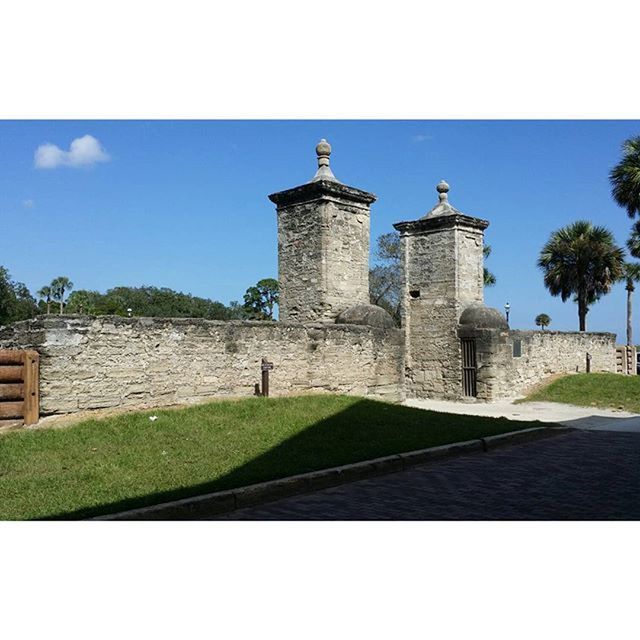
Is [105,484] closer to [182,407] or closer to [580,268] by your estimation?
[182,407]

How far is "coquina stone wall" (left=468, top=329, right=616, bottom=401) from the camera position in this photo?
16.9m

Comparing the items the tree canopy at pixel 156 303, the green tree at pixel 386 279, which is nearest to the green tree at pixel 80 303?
the tree canopy at pixel 156 303

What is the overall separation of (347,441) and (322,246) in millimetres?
6016

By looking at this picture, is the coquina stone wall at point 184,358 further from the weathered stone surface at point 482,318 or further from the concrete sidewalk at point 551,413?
the weathered stone surface at point 482,318

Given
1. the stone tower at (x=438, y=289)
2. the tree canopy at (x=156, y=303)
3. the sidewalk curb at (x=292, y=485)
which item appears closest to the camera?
the sidewalk curb at (x=292, y=485)

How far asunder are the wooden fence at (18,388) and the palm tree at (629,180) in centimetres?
2265

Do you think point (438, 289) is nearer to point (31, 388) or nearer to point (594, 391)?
point (594, 391)

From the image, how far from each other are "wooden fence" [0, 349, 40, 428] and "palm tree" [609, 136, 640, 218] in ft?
74.3

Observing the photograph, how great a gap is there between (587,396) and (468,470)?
11617 mm

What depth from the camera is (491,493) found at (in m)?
6.28

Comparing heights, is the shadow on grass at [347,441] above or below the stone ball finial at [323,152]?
below

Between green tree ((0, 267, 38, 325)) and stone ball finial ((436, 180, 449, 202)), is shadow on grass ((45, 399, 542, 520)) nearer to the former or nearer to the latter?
stone ball finial ((436, 180, 449, 202))

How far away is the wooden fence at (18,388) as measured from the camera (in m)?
8.26

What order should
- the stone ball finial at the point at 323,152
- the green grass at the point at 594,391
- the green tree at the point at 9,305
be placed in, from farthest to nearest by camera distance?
the green tree at the point at 9,305 → the green grass at the point at 594,391 → the stone ball finial at the point at 323,152
